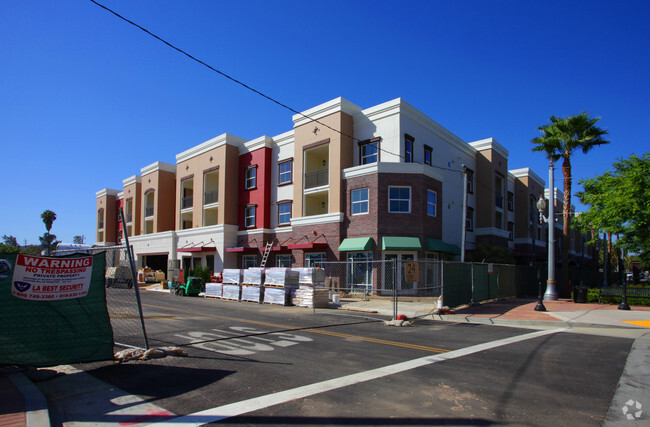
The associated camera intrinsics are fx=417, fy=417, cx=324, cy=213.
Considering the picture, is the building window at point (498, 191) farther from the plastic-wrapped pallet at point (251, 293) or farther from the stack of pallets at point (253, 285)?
the plastic-wrapped pallet at point (251, 293)

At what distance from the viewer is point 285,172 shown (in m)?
31.5

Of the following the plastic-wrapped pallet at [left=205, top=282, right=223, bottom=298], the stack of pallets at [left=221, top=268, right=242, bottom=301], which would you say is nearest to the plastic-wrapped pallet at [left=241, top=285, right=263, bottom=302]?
the stack of pallets at [left=221, top=268, right=242, bottom=301]

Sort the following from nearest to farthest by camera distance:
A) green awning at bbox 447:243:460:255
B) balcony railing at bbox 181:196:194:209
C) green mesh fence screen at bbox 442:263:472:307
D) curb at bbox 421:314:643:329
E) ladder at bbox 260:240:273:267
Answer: curb at bbox 421:314:643:329
green mesh fence screen at bbox 442:263:472:307
green awning at bbox 447:243:460:255
ladder at bbox 260:240:273:267
balcony railing at bbox 181:196:194:209

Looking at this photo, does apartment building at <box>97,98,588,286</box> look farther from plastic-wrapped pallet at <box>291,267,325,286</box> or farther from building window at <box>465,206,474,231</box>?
plastic-wrapped pallet at <box>291,267,325,286</box>

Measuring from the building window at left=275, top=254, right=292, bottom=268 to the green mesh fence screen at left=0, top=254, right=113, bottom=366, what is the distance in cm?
2269

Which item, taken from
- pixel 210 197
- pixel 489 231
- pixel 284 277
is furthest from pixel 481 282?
pixel 210 197

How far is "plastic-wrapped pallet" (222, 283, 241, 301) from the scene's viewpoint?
73.0ft

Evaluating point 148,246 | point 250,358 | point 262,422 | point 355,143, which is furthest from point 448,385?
point 148,246

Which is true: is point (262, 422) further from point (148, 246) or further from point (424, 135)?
point (148, 246)

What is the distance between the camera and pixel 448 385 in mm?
6289

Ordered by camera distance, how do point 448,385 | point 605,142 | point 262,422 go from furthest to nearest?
point 605,142 < point 448,385 < point 262,422

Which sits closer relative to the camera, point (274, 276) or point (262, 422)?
point (262, 422)

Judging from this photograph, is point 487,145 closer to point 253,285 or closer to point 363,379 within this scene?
point 253,285

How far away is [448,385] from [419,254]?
18.6 metres
